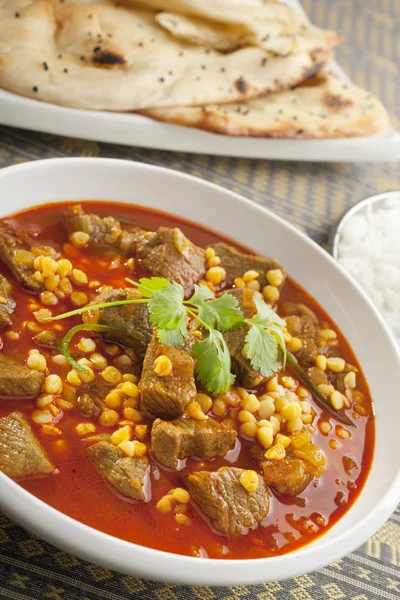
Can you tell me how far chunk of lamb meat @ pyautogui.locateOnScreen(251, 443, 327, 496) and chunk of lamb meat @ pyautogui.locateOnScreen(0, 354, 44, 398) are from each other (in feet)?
3.28

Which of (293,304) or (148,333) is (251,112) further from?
(148,333)

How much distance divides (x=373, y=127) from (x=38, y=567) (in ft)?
13.6

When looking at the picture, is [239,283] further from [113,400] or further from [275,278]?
[113,400]

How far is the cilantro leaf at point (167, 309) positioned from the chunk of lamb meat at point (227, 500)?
0.66 metres

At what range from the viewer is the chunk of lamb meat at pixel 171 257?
12.1 ft

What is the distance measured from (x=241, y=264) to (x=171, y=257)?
1.48ft

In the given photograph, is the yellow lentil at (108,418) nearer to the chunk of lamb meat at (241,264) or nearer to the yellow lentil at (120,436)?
the yellow lentil at (120,436)

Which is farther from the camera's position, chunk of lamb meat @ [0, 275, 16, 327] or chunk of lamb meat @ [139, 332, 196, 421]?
chunk of lamb meat @ [0, 275, 16, 327]

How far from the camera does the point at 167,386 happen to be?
297 cm

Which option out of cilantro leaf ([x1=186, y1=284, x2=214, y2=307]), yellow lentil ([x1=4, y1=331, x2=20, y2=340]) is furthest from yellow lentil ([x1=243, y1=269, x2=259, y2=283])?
yellow lentil ([x1=4, y1=331, x2=20, y2=340])

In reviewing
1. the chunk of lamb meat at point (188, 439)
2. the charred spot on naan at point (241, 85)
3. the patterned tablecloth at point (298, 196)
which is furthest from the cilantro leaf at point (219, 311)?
the charred spot on naan at point (241, 85)

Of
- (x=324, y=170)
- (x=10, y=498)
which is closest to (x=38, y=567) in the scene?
(x=10, y=498)

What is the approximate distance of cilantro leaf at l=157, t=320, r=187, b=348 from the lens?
3.05 meters

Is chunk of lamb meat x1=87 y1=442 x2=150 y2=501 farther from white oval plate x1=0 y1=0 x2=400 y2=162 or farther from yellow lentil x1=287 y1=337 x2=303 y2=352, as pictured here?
white oval plate x1=0 y1=0 x2=400 y2=162
